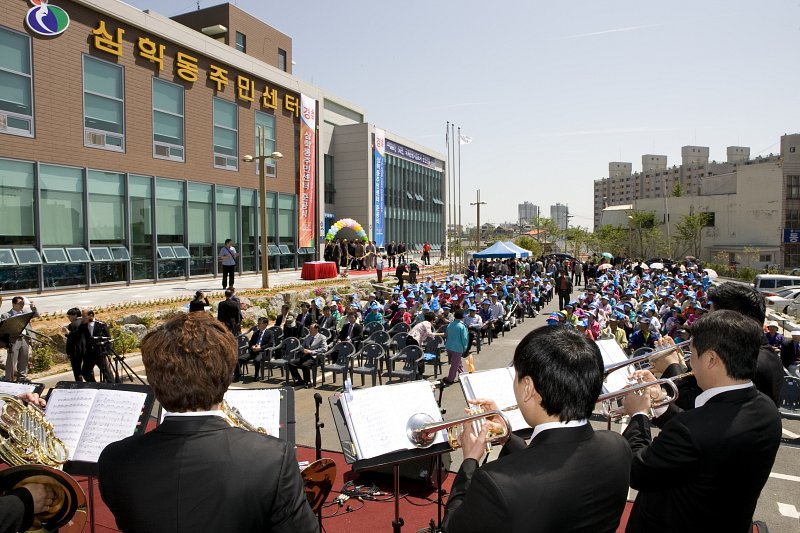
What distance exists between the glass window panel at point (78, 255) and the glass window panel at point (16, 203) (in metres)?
1.34

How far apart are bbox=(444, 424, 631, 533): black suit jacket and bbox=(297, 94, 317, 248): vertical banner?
30733mm

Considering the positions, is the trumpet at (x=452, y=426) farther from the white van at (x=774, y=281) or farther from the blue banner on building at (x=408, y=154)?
the blue banner on building at (x=408, y=154)

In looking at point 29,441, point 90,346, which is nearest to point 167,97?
point 90,346

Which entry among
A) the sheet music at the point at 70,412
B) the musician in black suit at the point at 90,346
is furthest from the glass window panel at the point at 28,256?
the sheet music at the point at 70,412

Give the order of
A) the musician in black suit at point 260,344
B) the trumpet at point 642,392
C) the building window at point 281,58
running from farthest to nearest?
the building window at point 281,58
the musician in black suit at point 260,344
the trumpet at point 642,392

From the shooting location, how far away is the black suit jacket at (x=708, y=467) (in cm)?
256

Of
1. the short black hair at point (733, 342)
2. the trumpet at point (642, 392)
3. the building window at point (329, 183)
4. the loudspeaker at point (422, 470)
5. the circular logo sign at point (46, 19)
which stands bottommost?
the loudspeaker at point (422, 470)

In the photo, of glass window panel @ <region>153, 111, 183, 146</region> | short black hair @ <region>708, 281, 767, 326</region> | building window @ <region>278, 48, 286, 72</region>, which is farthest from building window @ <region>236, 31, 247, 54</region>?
short black hair @ <region>708, 281, 767, 326</region>

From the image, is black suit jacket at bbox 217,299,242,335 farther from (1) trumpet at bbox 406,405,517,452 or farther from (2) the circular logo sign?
(2) the circular logo sign

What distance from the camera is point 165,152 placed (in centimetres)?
2412

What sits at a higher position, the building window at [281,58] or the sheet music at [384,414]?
the building window at [281,58]

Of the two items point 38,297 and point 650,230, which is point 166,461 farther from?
point 650,230

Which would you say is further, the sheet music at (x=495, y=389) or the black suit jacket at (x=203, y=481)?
the sheet music at (x=495, y=389)

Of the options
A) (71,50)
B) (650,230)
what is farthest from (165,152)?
(650,230)
